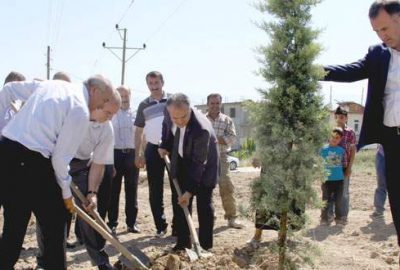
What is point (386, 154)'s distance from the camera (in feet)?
12.3

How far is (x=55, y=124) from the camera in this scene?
137 inches

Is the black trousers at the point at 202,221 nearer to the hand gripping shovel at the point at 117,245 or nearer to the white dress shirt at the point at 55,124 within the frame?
the hand gripping shovel at the point at 117,245

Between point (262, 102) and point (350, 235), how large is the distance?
4.00m

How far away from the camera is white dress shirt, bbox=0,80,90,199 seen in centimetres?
346

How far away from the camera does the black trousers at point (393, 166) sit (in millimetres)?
3656

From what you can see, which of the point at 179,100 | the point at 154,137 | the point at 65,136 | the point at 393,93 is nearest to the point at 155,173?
the point at 154,137

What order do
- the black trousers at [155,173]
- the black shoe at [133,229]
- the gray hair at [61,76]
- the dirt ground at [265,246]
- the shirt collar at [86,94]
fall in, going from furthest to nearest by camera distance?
the black shoe at [133,229], the black trousers at [155,173], the gray hair at [61,76], the dirt ground at [265,246], the shirt collar at [86,94]

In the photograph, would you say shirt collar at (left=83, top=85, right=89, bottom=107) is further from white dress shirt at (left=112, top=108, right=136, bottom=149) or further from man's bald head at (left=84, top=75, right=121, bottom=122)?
white dress shirt at (left=112, top=108, right=136, bottom=149)

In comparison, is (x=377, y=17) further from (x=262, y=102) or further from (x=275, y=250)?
(x=275, y=250)

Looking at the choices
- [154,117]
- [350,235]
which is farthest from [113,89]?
[350,235]

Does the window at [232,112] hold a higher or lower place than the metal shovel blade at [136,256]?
higher

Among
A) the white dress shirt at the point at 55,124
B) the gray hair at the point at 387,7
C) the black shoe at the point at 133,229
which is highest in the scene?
the gray hair at the point at 387,7

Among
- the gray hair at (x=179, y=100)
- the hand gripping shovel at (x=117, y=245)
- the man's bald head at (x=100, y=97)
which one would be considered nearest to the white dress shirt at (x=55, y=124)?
the man's bald head at (x=100, y=97)

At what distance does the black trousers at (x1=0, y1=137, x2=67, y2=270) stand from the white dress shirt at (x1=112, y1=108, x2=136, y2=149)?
10.6 ft
